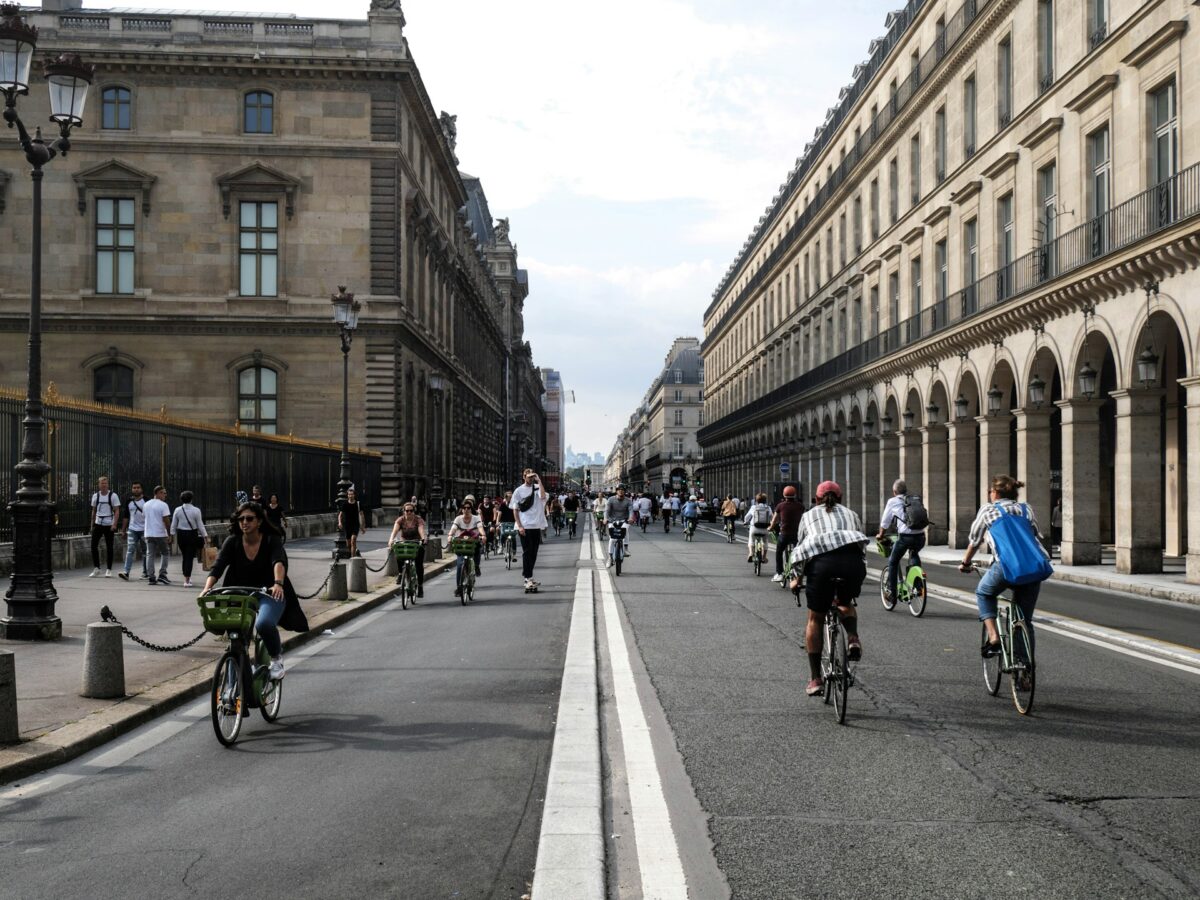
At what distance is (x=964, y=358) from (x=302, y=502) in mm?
20188

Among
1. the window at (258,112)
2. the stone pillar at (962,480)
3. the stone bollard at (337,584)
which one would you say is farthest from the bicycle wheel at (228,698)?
the window at (258,112)

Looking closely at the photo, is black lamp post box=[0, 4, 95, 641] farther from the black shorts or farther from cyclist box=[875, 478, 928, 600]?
cyclist box=[875, 478, 928, 600]

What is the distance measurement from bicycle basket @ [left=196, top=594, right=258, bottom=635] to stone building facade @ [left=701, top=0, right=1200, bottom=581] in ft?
56.7

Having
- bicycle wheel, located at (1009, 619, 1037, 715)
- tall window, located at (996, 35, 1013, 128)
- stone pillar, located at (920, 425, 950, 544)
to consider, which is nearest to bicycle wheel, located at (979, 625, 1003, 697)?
bicycle wheel, located at (1009, 619, 1037, 715)

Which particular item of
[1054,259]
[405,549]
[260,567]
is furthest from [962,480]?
[260,567]

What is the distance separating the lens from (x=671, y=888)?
177 inches

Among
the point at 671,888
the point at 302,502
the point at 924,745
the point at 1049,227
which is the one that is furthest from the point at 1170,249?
the point at 302,502

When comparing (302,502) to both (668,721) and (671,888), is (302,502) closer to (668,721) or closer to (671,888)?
(668,721)

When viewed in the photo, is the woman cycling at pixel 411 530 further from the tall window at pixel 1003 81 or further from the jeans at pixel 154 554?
the tall window at pixel 1003 81

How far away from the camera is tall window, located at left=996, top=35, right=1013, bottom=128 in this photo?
102 ft

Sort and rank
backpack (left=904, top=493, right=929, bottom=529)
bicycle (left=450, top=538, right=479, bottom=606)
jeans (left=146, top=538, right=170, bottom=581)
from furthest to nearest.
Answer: jeans (left=146, top=538, right=170, bottom=581)
bicycle (left=450, top=538, right=479, bottom=606)
backpack (left=904, top=493, right=929, bottom=529)

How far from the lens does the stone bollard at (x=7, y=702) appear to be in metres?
6.91

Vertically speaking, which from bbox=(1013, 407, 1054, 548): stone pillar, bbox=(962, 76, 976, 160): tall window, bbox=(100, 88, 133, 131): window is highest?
bbox=(100, 88, 133, 131): window

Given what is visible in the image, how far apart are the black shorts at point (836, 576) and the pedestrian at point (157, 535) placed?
1385cm
